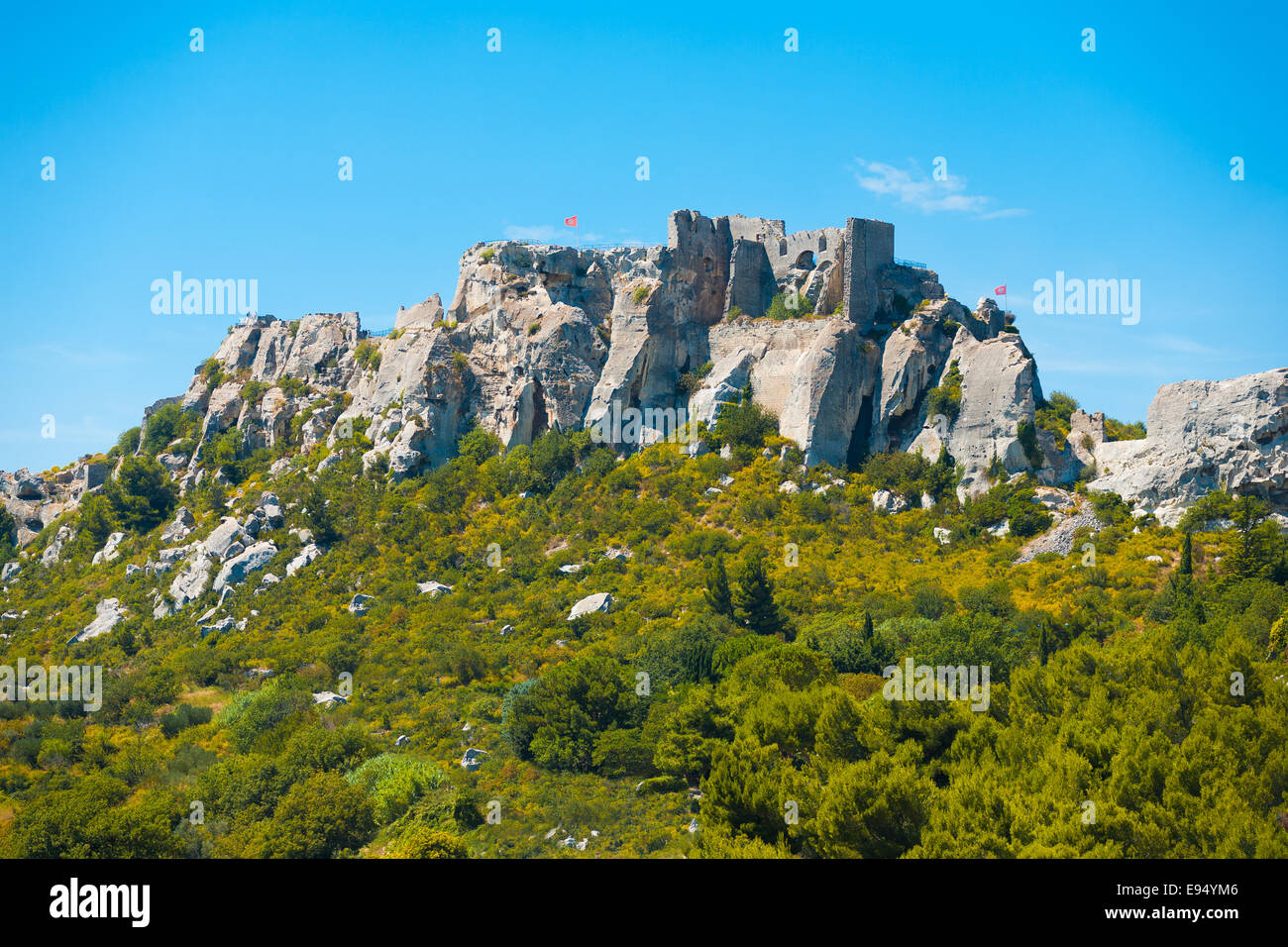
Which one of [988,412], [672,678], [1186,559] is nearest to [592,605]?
[672,678]

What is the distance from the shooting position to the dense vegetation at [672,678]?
28875 millimetres

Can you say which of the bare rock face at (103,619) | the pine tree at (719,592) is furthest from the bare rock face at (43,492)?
the pine tree at (719,592)

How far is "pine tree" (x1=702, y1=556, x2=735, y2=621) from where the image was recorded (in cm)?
4891

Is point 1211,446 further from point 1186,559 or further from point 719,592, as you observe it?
point 719,592

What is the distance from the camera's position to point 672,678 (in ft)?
142

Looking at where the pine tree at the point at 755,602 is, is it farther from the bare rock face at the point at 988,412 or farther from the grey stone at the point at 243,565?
the grey stone at the point at 243,565

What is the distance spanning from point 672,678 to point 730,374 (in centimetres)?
2434

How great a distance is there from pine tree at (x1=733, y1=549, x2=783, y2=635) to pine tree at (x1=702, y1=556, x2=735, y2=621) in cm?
35

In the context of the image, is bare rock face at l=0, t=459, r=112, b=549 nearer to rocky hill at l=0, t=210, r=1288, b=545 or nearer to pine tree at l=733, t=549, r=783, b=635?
rocky hill at l=0, t=210, r=1288, b=545

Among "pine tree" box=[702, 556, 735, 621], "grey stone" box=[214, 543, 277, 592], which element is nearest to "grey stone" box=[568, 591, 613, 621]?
"pine tree" box=[702, 556, 735, 621]

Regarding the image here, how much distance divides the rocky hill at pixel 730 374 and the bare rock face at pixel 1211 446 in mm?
82

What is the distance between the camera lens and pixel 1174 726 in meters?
31.2
